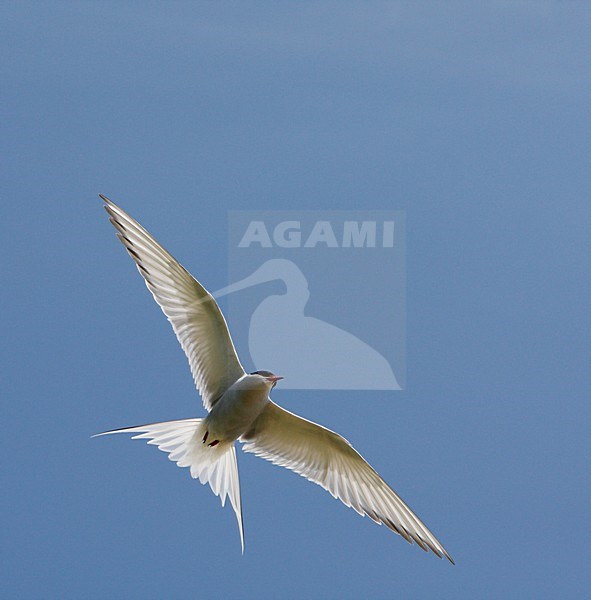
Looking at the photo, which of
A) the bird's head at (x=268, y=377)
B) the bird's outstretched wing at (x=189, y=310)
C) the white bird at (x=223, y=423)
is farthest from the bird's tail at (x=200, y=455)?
the bird's head at (x=268, y=377)

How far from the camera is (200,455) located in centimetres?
371

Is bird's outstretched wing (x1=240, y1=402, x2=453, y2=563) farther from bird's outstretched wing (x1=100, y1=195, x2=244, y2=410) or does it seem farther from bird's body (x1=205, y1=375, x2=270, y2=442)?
bird's outstretched wing (x1=100, y1=195, x2=244, y2=410)

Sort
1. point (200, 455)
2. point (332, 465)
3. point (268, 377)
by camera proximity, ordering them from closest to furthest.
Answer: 1. point (268, 377)
2. point (200, 455)
3. point (332, 465)

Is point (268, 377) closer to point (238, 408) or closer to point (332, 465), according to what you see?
point (238, 408)

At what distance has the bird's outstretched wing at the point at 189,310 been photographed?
364 centimetres

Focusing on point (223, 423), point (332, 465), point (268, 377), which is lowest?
point (332, 465)

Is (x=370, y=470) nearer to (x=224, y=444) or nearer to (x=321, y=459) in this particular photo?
(x=321, y=459)

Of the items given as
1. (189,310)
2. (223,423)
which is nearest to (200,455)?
(223,423)

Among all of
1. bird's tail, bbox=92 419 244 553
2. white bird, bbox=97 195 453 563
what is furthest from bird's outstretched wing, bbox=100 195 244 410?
bird's tail, bbox=92 419 244 553

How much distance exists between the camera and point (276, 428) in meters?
3.86

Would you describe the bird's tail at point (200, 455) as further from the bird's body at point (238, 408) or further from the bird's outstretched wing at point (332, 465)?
the bird's outstretched wing at point (332, 465)

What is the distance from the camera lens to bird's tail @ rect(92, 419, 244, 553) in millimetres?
3621

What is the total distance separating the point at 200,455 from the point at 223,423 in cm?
16

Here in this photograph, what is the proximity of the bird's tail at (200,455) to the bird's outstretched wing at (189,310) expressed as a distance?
133mm
